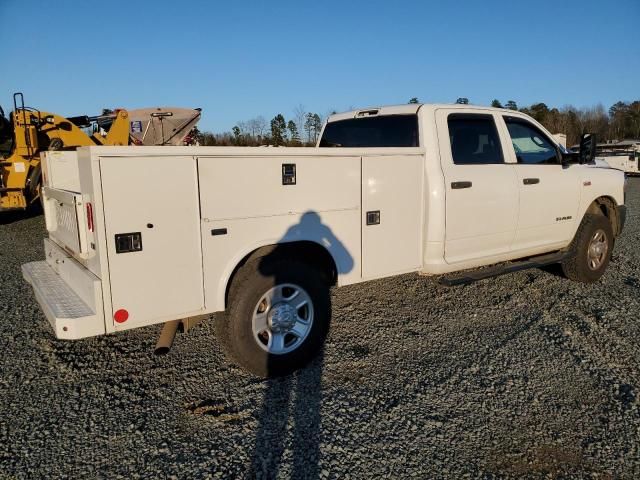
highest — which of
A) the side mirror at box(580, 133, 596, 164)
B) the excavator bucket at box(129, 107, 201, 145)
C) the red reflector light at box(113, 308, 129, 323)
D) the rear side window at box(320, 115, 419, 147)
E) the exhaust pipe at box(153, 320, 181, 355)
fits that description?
the excavator bucket at box(129, 107, 201, 145)

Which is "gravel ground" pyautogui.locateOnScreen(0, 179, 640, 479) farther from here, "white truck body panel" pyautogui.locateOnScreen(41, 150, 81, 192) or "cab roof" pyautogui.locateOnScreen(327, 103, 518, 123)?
"cab roof" pyautogui.locateOnScreen(327, 103, 518, 123)

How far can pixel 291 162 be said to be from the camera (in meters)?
3.66

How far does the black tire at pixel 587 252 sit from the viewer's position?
613 centimetres

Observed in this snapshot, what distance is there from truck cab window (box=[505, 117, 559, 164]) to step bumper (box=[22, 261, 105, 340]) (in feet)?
14.9

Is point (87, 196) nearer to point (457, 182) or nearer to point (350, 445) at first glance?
point (350, 445)

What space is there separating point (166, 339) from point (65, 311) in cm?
70

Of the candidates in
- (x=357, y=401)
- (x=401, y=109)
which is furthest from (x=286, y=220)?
(x=401, y=109)

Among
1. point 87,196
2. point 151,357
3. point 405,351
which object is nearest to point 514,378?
point 405,351

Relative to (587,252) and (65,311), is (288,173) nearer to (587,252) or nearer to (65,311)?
(65,311)

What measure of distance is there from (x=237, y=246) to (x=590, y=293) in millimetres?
4671

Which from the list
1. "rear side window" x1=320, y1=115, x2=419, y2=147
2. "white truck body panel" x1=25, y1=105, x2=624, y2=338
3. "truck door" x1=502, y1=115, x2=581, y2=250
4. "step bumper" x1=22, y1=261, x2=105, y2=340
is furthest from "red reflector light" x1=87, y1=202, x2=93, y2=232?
"truck door" x1=502, y1=115, x2=581, y2=250

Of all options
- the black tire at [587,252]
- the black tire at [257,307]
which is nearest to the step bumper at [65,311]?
the black tire at [257,307]

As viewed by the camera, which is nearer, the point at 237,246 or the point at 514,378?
the point at 237,246

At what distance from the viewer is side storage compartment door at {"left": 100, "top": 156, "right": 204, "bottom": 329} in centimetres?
302
